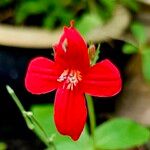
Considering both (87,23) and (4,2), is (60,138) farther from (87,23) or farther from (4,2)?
(4,2)

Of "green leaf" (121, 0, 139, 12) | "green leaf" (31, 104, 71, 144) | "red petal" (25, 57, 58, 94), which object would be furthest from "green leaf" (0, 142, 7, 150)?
"red petal" (25, 57, 58, 94)

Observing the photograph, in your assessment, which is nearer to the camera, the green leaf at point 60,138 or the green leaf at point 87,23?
the green leaf at point 60,138

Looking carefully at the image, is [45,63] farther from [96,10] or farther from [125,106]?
[125,106]

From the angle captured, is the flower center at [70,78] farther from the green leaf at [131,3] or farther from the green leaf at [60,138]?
the green leaf at [131,3]

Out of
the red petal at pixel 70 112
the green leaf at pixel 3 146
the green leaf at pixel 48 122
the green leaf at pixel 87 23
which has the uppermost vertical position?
the red petal at pixel 70 112

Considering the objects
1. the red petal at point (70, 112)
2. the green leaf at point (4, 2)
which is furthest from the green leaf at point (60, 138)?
the green leaf at point (4, 2)

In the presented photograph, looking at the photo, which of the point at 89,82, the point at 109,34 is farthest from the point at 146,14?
the point at 89,82

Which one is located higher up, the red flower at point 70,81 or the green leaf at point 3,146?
the red flower at point 70,81

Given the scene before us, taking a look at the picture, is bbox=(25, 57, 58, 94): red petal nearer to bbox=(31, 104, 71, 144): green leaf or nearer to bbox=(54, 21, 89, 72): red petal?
bbox=(54, 21, 89, 72): red petal
